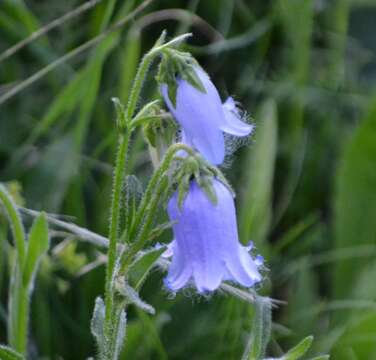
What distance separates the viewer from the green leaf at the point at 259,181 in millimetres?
2352

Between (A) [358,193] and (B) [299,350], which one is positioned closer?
(B) [299,350]

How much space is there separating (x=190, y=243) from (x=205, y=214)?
6cm

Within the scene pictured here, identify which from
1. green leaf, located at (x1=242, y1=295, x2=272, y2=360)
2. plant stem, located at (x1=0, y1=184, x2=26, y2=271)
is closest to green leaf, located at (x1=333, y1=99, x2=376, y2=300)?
green leaf, located at (x1=242, y1=295, x2=272, y2=360)

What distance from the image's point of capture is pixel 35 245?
1.75 meters

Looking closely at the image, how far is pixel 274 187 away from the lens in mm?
3006

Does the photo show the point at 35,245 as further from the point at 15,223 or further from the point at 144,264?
the point at 144,264

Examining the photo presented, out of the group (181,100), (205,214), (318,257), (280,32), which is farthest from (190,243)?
(280,32)

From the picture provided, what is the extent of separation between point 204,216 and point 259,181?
1100 mm

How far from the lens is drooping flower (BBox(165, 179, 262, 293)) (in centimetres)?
145

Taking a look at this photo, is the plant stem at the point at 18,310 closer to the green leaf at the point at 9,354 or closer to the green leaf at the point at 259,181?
the green leaf at the point at 9,354

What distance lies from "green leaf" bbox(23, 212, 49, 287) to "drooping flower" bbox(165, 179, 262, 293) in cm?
33

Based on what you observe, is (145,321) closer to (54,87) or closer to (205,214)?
(205,214)

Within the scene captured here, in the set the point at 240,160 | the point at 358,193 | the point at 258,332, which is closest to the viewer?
the point at 258,332

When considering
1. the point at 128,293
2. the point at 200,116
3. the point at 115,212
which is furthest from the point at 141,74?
the point at 128,293
